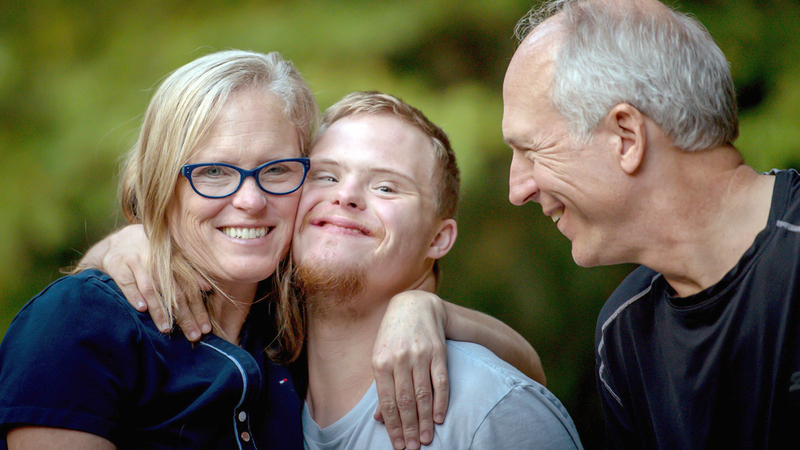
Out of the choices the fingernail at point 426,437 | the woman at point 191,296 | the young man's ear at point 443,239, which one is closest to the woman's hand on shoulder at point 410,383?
the fingernail at point 426,437

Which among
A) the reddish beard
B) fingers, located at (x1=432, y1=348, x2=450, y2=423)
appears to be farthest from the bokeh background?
fingers, located at (x1=432, y1=348, x2=450, y2=423)

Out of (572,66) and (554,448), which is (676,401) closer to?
(554,448)

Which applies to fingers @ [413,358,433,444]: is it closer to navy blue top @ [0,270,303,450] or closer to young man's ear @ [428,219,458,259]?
navy blue top @ [0,270,303,450]

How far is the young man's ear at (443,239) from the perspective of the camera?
2.03 m

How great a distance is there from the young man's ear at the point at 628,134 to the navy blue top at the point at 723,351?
0.93ft

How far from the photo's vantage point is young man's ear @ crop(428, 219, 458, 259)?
2025 millimetres

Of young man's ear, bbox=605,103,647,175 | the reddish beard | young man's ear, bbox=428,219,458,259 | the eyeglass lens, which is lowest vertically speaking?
the reddish beard

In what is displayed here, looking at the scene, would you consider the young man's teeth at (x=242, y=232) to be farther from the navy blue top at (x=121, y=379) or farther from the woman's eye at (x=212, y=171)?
the navy blue top at (x=121, y=379)

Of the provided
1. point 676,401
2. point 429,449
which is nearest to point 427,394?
point 429,449

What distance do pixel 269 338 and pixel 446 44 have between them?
2.09 m

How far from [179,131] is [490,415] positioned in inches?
43.3

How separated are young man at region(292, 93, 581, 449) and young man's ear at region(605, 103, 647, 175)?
24.8 inches

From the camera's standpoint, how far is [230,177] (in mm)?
1663

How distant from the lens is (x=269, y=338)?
1935 mm
